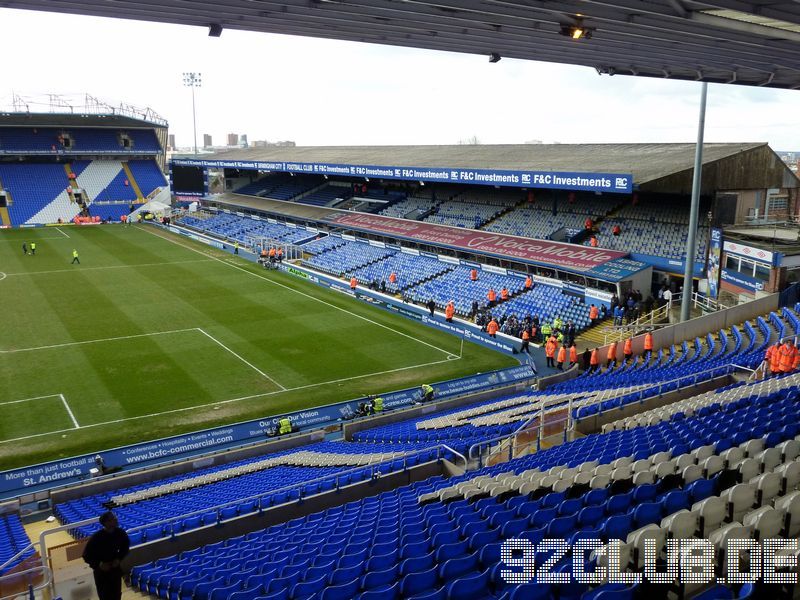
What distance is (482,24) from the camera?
9.58m

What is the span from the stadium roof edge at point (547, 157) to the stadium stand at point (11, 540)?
24513 millimetres

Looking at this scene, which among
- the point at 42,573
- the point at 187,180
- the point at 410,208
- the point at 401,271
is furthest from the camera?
the point at 187,180

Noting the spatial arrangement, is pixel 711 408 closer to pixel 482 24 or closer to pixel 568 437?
pixel 568 437

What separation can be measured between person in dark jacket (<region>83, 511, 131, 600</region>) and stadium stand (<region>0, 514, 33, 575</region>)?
2.82 metres

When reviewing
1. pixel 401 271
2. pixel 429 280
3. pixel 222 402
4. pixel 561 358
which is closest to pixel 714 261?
pixel 561 358

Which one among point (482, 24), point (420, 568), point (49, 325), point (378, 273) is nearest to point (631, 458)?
point (420, 568)

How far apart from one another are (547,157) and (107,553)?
3605 centimetres

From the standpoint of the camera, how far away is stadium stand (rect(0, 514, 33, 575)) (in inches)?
364

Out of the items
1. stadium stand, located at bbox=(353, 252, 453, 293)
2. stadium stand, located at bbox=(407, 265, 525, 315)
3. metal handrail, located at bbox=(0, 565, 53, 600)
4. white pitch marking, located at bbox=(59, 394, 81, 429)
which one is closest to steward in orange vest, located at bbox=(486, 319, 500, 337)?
stadium stand, located at bbox=(407, 265, 525, 315)

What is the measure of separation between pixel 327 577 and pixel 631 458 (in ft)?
14.8

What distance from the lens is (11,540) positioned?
11.1 meters

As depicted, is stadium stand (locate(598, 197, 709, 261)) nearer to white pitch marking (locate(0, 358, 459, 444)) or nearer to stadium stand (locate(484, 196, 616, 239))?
stadium stand (locate(484, 196, 616, 239))

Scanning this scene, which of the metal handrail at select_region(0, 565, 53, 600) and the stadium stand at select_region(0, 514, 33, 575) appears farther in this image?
the stadium stand at select_region(0, 514, 33, 575)

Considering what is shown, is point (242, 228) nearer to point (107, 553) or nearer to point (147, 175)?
point (147, 175)
